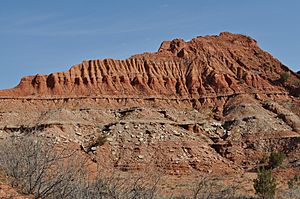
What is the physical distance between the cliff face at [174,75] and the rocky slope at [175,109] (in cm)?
15

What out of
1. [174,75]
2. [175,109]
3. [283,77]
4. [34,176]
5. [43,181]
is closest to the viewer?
[43,181]

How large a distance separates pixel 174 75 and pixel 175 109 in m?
10.3

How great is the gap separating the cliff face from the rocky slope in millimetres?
152

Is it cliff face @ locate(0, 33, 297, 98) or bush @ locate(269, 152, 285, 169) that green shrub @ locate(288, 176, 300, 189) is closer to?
bush @ locate(269, 152, 285, 169)

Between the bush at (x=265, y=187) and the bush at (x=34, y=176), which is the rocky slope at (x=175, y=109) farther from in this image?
the bush at (x=34, y=176)

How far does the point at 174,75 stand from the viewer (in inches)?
2840

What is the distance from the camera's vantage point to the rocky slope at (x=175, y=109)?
49500 millimetres

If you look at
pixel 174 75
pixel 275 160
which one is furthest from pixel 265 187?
pixel 174 75

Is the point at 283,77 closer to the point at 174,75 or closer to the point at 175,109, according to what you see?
the point at 174,75

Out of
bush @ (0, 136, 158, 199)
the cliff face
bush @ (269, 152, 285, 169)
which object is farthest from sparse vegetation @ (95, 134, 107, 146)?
bush @ (0, 136, 158, 199)

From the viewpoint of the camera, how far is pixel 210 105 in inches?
2591

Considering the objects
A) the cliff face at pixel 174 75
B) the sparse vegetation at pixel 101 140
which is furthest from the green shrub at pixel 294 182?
the cliff face at pixel 174 75

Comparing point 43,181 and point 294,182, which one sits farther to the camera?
point 294,182

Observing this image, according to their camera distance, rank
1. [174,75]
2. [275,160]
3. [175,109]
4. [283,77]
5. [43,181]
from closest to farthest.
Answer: [43,181] → [275,160] → [175,109] → [283,77] → [174,75]
